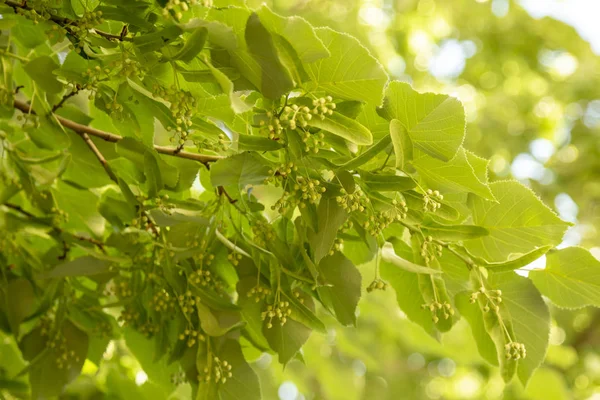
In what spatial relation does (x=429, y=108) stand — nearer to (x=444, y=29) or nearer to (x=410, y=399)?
(x=410, y=399)

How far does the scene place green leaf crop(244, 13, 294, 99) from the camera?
62cm

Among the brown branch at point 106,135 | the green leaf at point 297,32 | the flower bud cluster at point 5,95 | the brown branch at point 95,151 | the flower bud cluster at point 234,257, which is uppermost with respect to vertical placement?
the green leaf at point 297,32

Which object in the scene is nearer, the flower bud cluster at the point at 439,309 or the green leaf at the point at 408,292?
the flower bud cluster at the point at 439,309

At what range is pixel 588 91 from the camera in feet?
13.0

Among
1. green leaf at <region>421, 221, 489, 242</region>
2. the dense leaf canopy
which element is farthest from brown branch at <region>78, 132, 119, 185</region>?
green leaf at <region>421, 221, 489, 242</region>

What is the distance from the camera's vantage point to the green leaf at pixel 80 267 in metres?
0.86

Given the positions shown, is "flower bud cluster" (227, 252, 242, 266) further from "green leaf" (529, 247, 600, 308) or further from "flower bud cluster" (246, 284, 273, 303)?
"green leaf" (529, 247, 600, 308)

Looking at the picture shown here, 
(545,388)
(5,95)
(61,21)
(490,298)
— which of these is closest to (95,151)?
(5,95)

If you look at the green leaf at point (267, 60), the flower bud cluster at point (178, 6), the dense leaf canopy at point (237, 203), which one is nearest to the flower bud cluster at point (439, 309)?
the dense leaf canopy at point (237, 203)

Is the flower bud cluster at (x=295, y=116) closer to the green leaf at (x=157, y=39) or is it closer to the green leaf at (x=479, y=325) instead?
the green leaf at (x=157, y=39)

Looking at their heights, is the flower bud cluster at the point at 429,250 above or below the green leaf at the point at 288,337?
above

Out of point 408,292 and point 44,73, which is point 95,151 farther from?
point 408,292

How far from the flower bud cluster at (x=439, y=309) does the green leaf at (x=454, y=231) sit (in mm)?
89

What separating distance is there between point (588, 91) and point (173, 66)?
3772mm
